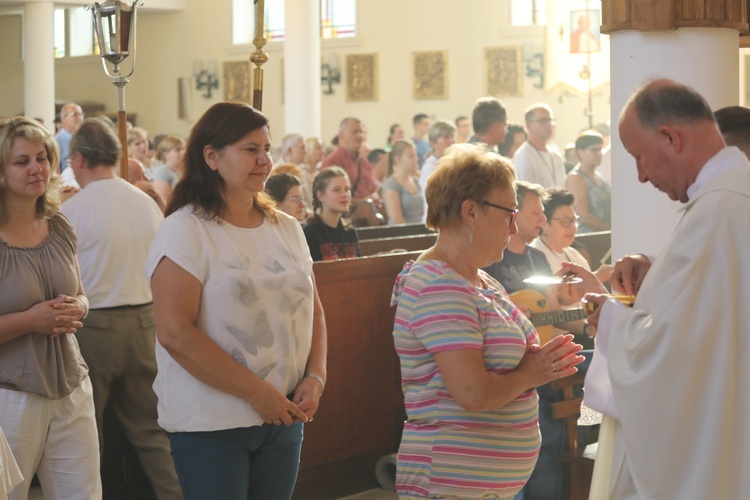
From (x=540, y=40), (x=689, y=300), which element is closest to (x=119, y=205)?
(x=689, y=300)

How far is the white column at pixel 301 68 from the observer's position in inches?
617

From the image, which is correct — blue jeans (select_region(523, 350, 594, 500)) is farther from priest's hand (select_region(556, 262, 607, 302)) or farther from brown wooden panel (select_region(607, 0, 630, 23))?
priest's hand (select_region(556, 262, 607, 302))

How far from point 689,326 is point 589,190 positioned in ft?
20.3

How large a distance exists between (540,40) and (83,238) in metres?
15.7

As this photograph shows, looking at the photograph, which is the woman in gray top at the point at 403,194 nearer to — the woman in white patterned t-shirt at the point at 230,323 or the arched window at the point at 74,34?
the woman in white patterned t-shirt at the point at 230,323

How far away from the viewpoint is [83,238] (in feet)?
16.7

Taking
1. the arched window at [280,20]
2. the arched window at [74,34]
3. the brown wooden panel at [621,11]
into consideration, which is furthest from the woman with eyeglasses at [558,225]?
the arched window at [74,34]

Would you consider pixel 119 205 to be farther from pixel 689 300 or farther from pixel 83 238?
pixel 689 300

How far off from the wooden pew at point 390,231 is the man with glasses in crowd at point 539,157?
874 millimetres

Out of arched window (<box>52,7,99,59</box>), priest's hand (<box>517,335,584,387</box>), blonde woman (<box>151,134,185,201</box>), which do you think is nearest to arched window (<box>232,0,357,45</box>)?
arched window (<box>52,7,99,59</box>)

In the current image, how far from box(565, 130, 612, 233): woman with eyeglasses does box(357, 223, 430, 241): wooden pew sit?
1.20 metres

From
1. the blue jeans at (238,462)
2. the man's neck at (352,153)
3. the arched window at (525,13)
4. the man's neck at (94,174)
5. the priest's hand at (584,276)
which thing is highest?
the arched window at (525,13)

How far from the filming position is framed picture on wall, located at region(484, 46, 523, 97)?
65.5 ft

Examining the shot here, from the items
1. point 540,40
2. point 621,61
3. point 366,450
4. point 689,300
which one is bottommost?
point 366,450
